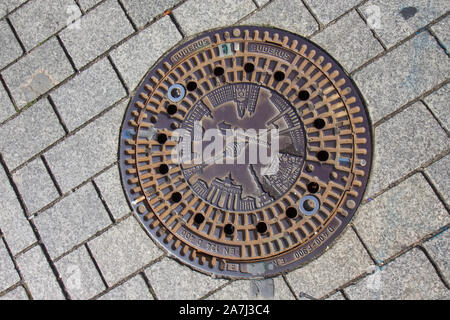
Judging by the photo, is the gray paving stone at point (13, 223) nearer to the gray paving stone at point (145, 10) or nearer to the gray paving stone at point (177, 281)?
the gray paving stone at point (177, 281)

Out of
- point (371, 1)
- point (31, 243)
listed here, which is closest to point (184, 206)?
point (31, 243)

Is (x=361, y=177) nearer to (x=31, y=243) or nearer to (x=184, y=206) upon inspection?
(x=184, y=206)

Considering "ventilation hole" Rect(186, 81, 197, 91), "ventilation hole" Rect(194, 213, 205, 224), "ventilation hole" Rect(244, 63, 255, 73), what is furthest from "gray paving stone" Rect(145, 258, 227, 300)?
"ventilation hole" Rect(244, 63, 255, 73)

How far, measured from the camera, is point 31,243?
3006mm

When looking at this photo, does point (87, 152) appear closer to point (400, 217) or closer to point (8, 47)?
point (8, 47)

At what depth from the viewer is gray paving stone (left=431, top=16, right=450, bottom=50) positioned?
2.90 m

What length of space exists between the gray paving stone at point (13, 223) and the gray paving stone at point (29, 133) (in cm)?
20

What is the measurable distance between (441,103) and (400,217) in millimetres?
856

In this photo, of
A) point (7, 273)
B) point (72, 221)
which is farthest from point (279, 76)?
point (7, 273)

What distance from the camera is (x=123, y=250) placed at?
115 inches

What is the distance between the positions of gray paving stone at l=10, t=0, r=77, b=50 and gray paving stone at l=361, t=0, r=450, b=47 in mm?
2359

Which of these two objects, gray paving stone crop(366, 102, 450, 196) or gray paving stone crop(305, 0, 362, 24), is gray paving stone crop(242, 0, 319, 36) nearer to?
gray paving stone crop(305, 0, 362, 24)

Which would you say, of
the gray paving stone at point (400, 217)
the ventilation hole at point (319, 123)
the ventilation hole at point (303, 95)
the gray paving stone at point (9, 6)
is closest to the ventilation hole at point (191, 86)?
the ventilation hole at point (303, 95)

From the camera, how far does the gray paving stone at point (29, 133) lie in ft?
10.3
